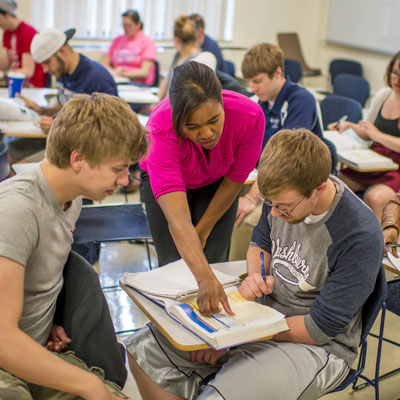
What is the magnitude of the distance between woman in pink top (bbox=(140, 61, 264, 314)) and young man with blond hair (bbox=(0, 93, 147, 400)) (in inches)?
11.2

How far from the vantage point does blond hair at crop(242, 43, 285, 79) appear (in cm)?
277

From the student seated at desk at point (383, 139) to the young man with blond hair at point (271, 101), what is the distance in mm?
409

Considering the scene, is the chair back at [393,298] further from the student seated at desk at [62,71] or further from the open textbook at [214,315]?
the student seated at desk at [62,71]

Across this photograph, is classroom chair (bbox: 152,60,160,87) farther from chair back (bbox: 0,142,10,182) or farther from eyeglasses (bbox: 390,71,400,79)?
chair back (bbox: 0,142,10,182)

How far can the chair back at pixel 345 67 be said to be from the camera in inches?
265

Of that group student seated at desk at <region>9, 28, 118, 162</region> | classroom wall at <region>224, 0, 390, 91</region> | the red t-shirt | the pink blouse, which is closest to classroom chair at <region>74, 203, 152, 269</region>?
the pink blouse

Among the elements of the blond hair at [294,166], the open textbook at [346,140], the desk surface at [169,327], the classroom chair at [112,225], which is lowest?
the classroom chair at [112,225]

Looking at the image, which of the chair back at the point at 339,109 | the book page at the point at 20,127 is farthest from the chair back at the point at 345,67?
the book page at the point at 20,127

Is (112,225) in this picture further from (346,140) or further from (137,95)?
(137,95)

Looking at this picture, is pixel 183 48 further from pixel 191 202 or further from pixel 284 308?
pixel 284 308

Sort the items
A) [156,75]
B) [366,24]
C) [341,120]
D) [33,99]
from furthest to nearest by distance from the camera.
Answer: [366,24] < [156,75] < [33,99] < [341,120]

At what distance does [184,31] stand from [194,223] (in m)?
2.34

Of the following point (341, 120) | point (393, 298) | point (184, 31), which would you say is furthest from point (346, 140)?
point (184, 31)

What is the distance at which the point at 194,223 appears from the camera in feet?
6.96
